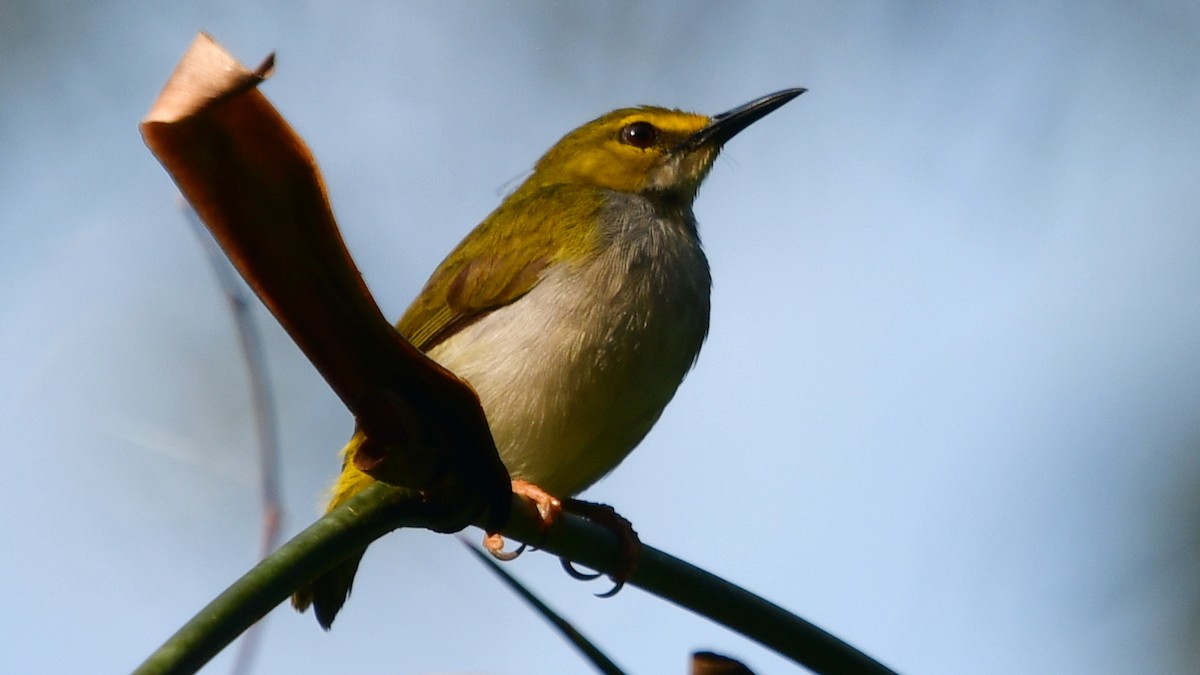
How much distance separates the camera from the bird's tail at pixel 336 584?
330cm

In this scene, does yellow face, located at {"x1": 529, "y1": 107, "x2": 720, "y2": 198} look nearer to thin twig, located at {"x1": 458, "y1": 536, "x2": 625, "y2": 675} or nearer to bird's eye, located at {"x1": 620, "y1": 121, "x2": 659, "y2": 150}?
bird's eye, located at {"x1": 620, "y1": 121, "x2": 659, "y2": 150}

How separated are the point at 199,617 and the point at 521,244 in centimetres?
309

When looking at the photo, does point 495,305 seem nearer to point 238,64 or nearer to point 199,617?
point 199,617

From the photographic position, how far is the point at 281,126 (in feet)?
3.28

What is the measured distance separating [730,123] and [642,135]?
0.33m

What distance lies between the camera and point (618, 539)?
2.10 metres

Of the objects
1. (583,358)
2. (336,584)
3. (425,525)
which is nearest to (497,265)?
(583,358)

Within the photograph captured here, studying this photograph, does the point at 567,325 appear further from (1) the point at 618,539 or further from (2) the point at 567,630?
(2) the point at 567,630

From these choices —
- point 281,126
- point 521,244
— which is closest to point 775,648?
point 281,126

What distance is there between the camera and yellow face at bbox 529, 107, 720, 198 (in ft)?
16.0

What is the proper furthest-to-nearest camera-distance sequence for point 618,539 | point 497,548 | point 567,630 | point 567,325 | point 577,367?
point 567,325
point 577,367
point 497,548
point 618,539
point 567,630

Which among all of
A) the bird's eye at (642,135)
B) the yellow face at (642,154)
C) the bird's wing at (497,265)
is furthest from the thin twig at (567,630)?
the bird's eye at (642,135)

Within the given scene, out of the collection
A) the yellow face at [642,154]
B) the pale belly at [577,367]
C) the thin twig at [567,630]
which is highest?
the yellow face at [642,154]

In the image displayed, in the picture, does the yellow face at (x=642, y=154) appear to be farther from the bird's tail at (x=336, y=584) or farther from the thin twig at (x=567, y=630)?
the thin twig at (x=567, y=630)
